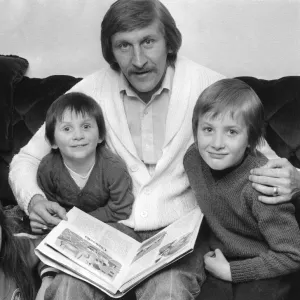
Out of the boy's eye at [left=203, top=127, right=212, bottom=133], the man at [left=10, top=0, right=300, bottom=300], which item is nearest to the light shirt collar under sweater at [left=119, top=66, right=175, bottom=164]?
the man at [left=10, top=0, right=300, bottom=300]

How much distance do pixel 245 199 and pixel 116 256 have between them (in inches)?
16.5

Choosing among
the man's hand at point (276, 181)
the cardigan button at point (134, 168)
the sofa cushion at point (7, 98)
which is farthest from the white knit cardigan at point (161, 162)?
the man's hand at point (276, 181)

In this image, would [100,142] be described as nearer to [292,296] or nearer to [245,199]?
[245,199]

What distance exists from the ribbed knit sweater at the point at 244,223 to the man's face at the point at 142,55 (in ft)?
0.94

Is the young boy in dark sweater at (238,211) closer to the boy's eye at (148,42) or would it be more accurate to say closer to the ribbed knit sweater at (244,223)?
the ribbed knit sweater at (244,223)

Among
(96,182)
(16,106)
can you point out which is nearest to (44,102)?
(16,106)

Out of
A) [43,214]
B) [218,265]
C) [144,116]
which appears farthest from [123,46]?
[218,265]

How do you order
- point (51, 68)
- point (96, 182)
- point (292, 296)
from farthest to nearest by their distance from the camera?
point (51, 68) → point (96, 182) → point (292, 296)

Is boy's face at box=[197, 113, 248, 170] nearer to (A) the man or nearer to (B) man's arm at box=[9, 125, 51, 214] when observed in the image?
(A) the man

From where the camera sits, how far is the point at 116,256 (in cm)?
160

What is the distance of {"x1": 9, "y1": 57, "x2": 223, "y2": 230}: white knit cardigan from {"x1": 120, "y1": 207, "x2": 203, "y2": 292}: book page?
0.10 m

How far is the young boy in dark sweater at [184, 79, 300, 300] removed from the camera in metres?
1.48

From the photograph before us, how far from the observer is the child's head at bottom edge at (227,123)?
153cm

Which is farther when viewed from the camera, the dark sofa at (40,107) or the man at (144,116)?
the dark sofa at (40,107)
